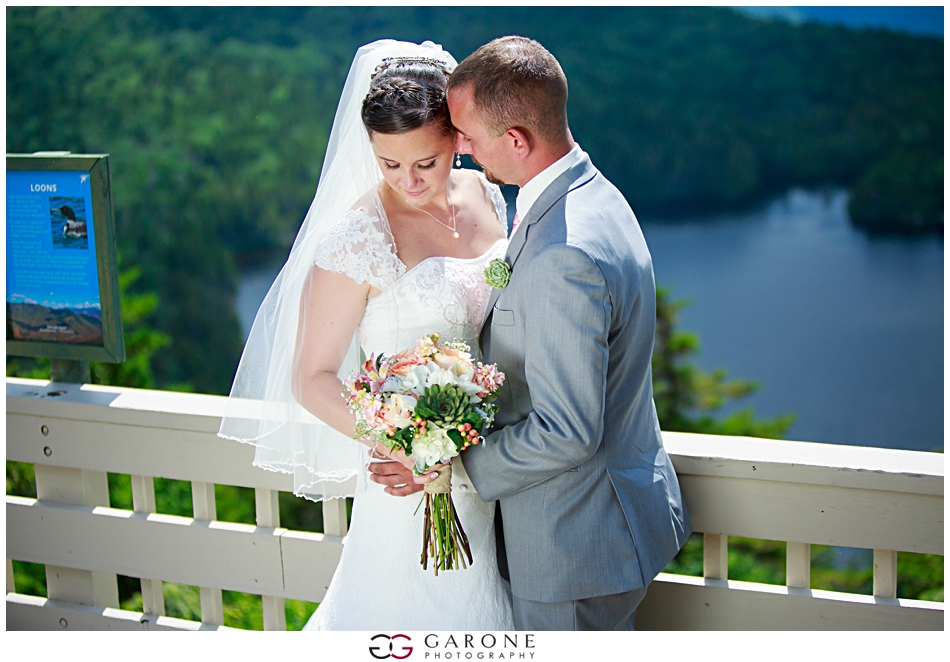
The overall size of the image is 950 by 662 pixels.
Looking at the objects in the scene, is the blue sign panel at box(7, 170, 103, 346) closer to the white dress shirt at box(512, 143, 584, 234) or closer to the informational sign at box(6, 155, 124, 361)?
the informational sign at box(6, 155, 124, 361)

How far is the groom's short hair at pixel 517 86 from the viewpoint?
1747 mm

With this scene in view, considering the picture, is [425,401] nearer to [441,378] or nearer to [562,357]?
[441,378]

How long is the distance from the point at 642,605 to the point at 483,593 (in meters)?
0.50

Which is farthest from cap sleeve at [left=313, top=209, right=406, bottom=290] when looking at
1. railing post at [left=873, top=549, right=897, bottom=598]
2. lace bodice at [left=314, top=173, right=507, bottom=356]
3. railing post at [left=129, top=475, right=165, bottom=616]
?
railing post at [left=873, top=549, right=897, bottom=598]

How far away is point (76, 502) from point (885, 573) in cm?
241

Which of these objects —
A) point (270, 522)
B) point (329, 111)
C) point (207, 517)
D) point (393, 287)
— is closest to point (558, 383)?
point (393, 287)

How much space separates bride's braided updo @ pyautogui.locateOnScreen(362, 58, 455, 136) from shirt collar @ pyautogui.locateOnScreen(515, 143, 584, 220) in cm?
32

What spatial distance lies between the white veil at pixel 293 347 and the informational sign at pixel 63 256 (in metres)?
0.69

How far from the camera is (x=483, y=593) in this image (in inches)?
79.7

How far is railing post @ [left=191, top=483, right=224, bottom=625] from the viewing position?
255cm

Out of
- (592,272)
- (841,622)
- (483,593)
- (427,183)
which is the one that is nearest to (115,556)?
(483,593)

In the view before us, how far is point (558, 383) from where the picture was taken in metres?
1.65

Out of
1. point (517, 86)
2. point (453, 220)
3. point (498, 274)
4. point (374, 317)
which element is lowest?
point (374, 317)

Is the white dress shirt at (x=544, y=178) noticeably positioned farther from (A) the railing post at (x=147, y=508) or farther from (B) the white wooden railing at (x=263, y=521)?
(A) the railing post at (x=147, y=508)
